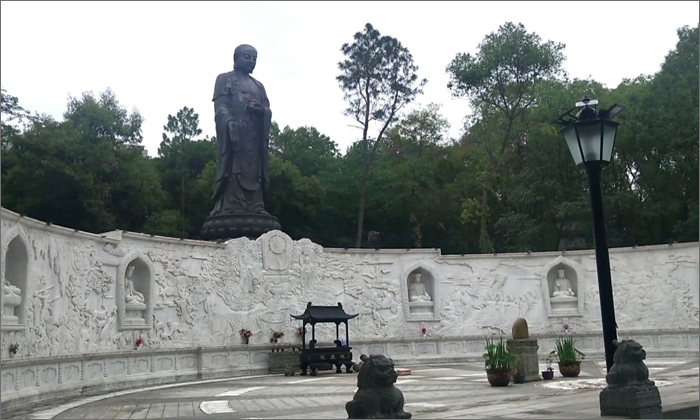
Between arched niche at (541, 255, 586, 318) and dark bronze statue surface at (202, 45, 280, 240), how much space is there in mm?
9781

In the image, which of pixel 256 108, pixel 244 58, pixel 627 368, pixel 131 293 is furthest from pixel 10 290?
pixel 244 58

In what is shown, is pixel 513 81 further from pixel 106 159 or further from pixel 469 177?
pixel 106 159

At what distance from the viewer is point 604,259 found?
317 inches

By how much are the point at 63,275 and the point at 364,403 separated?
386 inches

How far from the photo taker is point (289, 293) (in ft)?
72.3

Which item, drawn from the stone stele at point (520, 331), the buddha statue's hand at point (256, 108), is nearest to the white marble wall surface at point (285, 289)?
the buddha statue's hand at point (256, 108)

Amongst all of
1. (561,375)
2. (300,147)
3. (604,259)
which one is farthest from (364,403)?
(300,147)

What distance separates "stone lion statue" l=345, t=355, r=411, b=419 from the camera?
786cm

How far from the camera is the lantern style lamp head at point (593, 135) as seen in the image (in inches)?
324

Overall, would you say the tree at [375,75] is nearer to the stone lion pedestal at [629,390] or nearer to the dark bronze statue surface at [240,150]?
the dark bronze statue surface at [240,150]

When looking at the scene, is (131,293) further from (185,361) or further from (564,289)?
(564,289)

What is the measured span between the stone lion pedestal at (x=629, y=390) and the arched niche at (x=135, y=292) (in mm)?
12676

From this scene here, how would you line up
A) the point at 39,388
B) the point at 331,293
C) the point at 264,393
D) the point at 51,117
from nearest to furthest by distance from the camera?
1. the point at 39,388
2. the point at 264,393
3. the point at 331,293
4. the point at 51,117

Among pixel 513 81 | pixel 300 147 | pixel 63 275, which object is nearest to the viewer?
pixel 63 275
